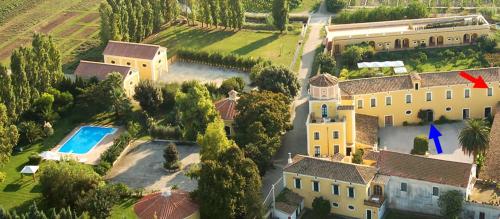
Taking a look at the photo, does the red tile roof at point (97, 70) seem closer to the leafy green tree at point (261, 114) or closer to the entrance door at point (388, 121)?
the leafy green tree at point (261, 114)

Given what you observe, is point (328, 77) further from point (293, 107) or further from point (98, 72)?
point (98, 72)

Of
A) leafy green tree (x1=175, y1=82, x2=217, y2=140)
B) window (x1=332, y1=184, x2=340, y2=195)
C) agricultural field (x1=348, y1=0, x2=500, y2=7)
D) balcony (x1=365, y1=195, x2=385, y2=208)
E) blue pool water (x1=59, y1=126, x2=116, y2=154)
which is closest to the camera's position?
balcony (x1=365, y1=195, x2=385, y2=208)

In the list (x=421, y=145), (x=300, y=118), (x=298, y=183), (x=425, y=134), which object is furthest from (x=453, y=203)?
(x=300, y=118)

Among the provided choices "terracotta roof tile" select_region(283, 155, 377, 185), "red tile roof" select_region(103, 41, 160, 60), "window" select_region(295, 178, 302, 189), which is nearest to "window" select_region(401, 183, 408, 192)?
"terracotta roof tile" select_region(283, 155, 377, 185)

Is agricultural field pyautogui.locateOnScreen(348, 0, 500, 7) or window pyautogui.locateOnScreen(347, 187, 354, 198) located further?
agricultural field pyautogui.locateOnScreen(348, 0, 500, 7)

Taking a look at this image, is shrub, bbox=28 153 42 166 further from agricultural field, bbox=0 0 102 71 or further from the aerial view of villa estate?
agricultural field, bbox=0 0 102 71

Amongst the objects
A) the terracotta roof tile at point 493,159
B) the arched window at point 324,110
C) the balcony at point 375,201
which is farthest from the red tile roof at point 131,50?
the terracotta roof tile at point 493,159

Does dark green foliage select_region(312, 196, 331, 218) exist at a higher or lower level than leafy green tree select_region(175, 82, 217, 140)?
lower

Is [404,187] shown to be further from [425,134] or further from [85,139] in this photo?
[85,139]

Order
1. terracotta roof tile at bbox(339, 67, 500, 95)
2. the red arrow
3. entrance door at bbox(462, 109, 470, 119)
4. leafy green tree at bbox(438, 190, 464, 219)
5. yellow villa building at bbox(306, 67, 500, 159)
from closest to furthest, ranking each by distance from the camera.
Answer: leafy green tree at bbox(438, 190, 464, 219), yellow villa building at bbox(306, 67, 500, 159), terracotta roof tile at bbox(339, 67, 500, 95), the red arrow, entrance door at bbox(462, 109, 470, 119)
